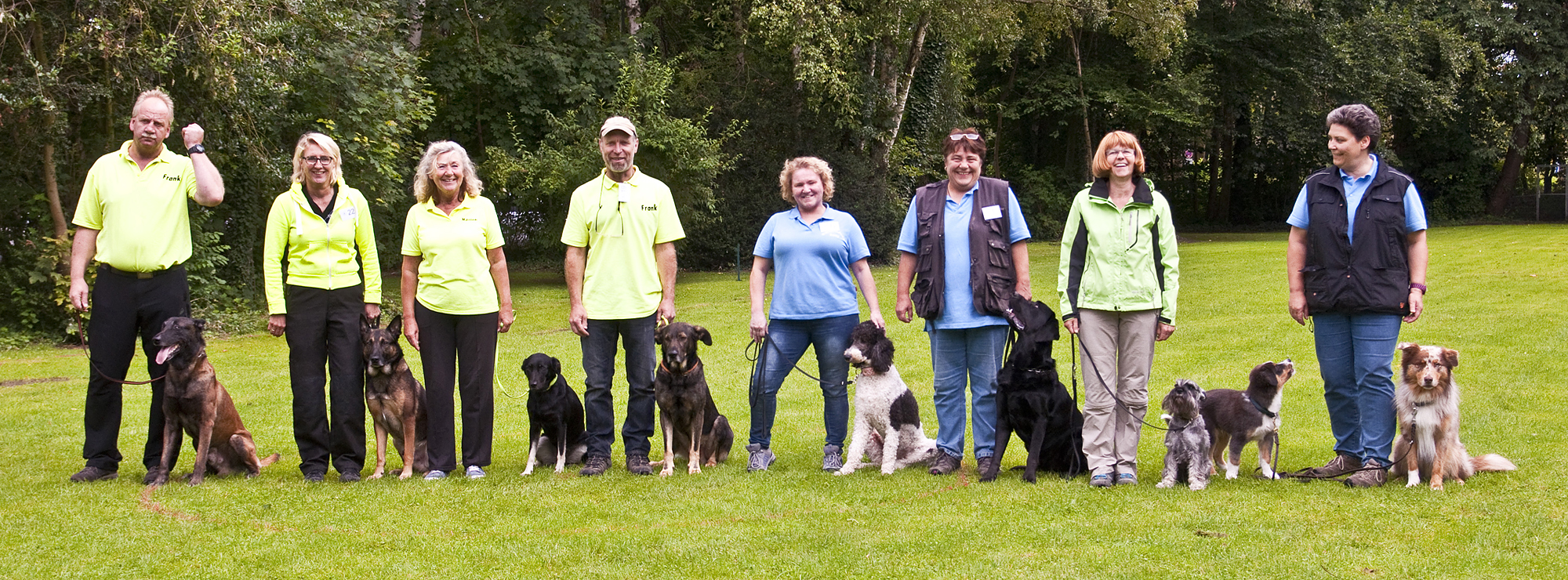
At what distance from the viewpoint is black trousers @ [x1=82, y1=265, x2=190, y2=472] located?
598 cm

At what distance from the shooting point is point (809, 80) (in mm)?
20750

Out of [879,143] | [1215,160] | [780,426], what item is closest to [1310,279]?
[780,426]

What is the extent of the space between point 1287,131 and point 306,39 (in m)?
27.9

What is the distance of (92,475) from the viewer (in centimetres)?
621

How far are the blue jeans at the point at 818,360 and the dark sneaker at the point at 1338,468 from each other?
253cm

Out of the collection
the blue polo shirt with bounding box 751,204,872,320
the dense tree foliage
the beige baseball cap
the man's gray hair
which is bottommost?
the blue polo shirt with bounding box 751,204,872,320

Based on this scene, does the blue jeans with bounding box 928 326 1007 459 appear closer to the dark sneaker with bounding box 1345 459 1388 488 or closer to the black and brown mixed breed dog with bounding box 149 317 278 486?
the dark sneaker with bounding box 1345 459 1388 488

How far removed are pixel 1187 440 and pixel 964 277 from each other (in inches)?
55.3

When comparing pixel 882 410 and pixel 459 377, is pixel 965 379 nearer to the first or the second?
pixel 882 410

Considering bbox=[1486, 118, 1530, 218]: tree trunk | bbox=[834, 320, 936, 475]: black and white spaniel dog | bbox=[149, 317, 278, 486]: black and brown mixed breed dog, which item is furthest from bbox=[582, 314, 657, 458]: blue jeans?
bbox=[1486, 118, 1530, 218]: tree trunk

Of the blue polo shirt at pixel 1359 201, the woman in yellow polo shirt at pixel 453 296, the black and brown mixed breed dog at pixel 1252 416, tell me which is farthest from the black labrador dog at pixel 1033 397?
the woman in yellow polo shirt at pixel 453 296

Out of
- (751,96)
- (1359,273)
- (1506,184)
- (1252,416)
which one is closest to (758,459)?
(1252,416)

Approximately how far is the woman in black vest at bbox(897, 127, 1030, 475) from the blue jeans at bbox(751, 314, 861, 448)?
1.26 feet

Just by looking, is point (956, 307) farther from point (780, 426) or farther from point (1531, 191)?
point (1531, 191)
